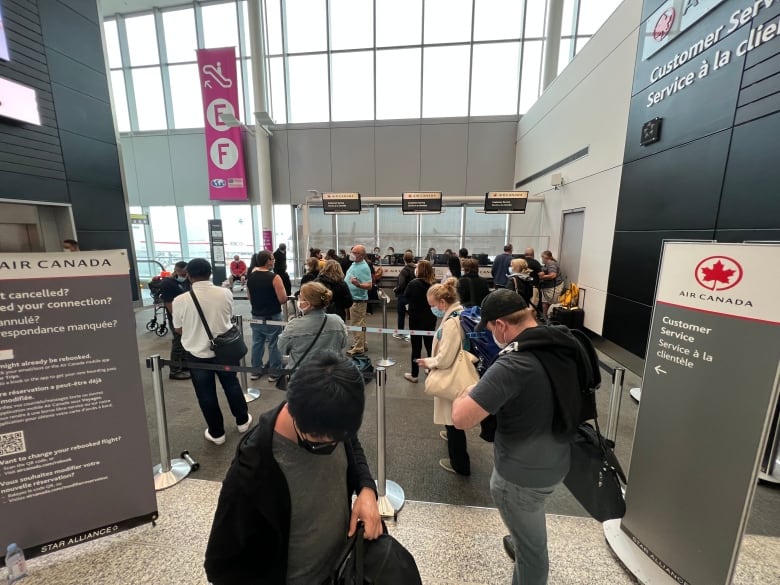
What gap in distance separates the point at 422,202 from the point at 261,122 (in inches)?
289

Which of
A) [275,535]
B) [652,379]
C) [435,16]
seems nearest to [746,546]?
[652,379]

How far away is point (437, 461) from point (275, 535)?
234 cm

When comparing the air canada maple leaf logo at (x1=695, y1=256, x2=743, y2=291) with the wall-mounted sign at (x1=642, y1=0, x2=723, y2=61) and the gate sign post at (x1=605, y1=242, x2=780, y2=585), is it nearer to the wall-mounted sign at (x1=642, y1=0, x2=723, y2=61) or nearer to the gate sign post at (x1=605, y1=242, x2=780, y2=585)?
the gate sign post at (x1=605, y1=242, x2=780, y2=585)

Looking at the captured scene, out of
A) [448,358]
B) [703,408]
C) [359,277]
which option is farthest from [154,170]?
[703,408]

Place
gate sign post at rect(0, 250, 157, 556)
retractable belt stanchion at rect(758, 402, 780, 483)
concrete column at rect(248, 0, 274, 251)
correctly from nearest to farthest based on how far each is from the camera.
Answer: gate sign post at rect(0, 250, 157, 556) → retractable belt stanchion at rect(758, 402, 780, 483) → concrete column at rect(248, 0, 274, 251)

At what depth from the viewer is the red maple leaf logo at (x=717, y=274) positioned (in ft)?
4.88

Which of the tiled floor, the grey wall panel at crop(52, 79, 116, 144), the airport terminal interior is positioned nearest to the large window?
the airport terminal interior

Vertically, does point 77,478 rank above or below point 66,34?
below

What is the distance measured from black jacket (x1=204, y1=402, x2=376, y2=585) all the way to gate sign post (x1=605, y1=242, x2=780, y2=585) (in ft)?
6.15

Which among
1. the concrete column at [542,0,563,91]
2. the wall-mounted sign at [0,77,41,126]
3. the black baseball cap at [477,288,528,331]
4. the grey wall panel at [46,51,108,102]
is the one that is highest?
the concrete column at [542,0,563,91]

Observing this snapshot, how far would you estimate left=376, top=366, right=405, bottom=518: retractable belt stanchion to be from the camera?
236cm

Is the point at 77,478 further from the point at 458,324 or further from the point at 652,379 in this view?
the point at 652,379

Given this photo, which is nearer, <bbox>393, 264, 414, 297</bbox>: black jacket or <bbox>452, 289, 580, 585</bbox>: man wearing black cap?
<bbox>452, 289, 580, 585</bbox>: man wearing black cap

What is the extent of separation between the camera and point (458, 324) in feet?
7.85
